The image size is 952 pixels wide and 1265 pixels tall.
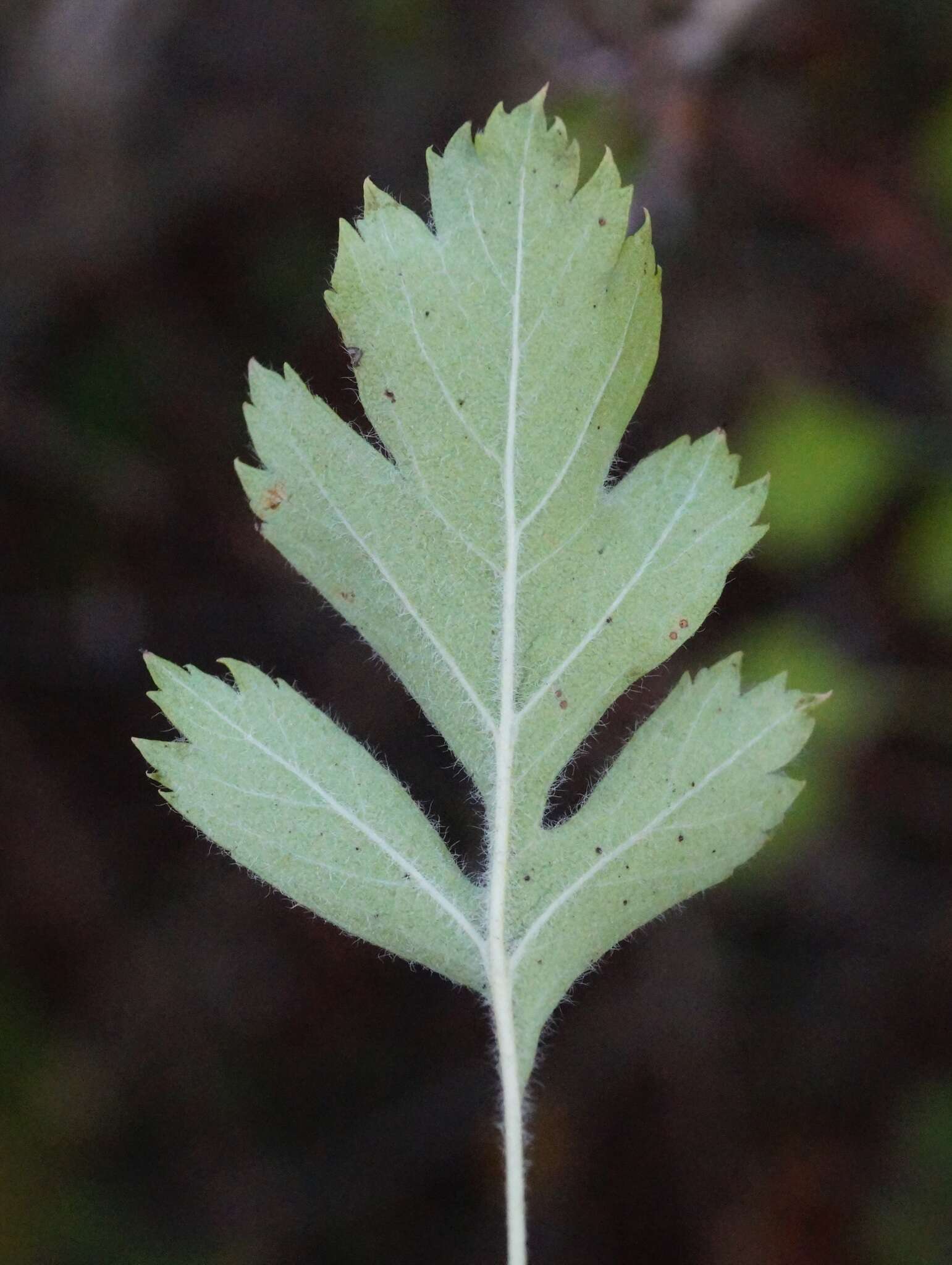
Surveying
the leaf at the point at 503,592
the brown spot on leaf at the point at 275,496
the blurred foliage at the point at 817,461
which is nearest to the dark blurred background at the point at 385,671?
the blurred foliage at the point at 817,461

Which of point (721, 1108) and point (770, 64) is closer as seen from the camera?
point (770, 64)

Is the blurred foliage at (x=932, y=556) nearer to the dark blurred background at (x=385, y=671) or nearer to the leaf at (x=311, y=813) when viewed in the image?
the dark blurred background at (x=385, y=671)

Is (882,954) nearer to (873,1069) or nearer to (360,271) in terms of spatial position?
(873,1069)

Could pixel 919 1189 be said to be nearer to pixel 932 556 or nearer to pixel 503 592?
pixel 932 556

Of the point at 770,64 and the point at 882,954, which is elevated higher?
the point at 770,64

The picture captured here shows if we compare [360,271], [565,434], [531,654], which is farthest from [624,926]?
[360,271]

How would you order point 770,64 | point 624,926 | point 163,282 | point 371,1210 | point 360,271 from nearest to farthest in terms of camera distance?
point 360,271, point 624,926, point 770,64, point 163,282, point 371,1210

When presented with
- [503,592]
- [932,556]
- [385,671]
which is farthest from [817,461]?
[503,592]
